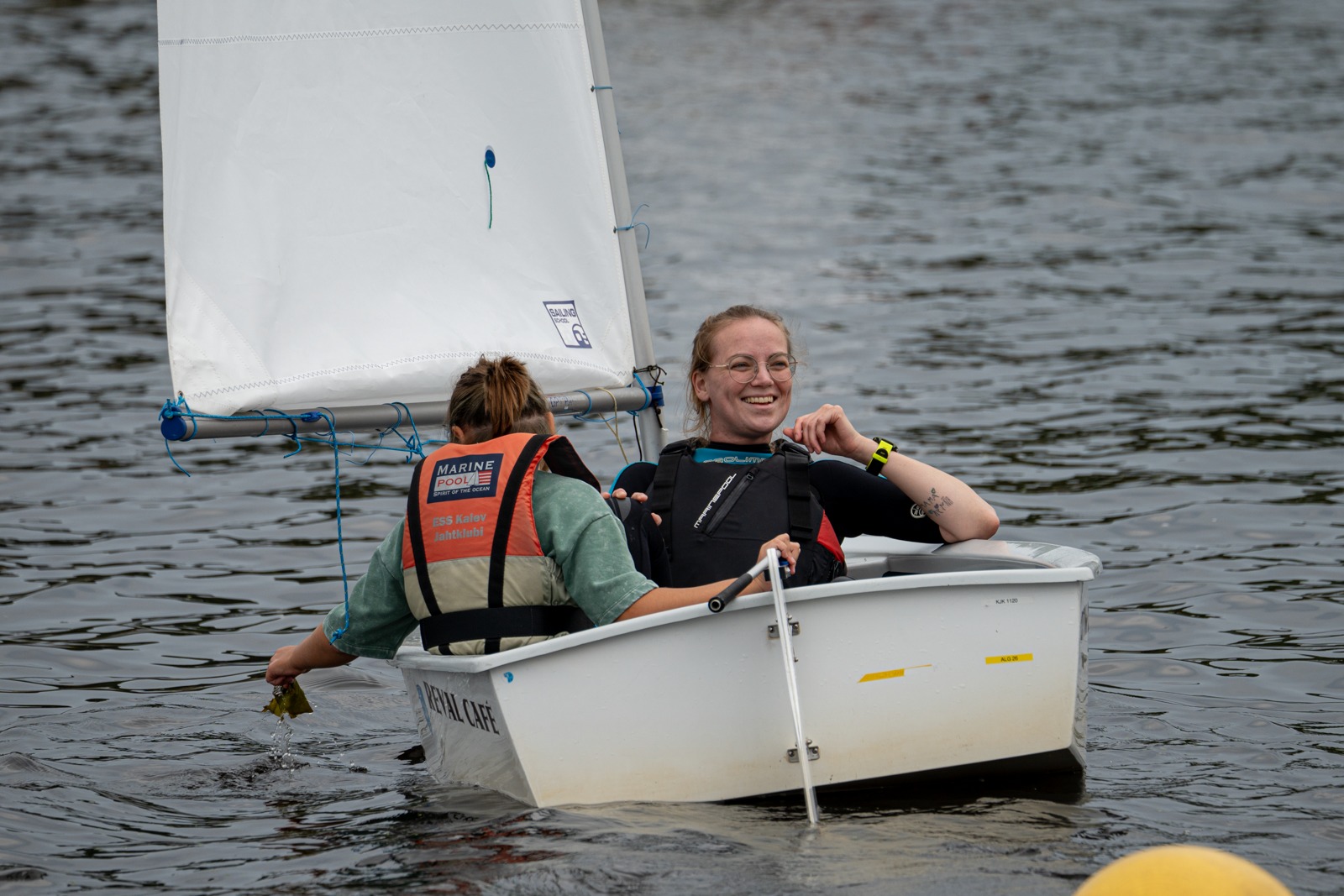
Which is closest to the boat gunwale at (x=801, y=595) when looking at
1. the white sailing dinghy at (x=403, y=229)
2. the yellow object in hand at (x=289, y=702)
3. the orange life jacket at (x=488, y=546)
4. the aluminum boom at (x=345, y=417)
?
the orange life jacket at (x=488, y=546)

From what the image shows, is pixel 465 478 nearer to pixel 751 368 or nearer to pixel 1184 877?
pixel 751 368

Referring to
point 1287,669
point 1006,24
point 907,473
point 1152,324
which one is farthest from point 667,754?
point 1006,24

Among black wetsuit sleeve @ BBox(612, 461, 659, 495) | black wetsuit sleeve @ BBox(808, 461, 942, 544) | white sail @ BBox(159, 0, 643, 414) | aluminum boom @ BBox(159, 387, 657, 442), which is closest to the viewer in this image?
black wetsuit sleeve @ BBox(808, 461, 942, 544)

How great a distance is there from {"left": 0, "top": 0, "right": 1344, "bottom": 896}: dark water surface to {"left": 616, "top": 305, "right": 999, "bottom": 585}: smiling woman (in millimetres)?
686

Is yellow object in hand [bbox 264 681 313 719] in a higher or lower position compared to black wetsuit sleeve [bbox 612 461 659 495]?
lower

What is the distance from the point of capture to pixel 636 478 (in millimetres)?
4676

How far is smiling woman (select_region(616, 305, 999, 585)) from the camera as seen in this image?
4266mm

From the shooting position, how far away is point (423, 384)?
17.4 feet

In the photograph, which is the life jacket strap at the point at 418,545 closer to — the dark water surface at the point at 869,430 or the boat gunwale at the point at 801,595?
the boat gunwale at the point at 801,595

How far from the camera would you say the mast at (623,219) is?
5504 mm

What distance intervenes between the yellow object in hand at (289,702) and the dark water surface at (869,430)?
0.20 metres

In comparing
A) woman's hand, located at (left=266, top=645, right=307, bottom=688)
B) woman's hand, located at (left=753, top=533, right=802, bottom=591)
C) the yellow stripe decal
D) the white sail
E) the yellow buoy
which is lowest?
the yellow buoy

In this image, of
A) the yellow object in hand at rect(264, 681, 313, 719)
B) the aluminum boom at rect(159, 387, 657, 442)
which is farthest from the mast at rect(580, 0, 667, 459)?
the yellow object in hand at rect(264, 681, 313, 719)

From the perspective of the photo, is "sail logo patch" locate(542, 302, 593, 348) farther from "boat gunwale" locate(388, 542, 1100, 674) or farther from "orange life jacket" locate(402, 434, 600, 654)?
"boat gunwale" locate(388, 542, 1100, 674)
